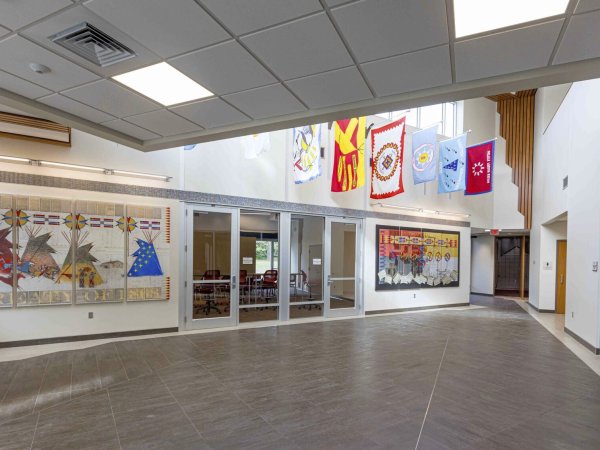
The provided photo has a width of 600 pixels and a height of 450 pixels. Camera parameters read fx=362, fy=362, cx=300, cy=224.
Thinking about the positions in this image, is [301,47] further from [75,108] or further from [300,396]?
[300,396]

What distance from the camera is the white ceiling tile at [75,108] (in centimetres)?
403

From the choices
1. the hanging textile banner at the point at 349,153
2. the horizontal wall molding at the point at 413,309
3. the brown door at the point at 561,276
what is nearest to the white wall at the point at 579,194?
the brown door at the point at 561,276

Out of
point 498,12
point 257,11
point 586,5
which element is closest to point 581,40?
point 586,5

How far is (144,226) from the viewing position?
6.64m

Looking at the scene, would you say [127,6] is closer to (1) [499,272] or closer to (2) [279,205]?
(2) [279,205]

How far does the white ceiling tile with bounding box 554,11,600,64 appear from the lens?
2494 millimetres

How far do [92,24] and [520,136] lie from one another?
14.2 meters

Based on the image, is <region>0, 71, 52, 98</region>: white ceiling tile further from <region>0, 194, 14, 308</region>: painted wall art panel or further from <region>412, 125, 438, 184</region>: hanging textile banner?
<region>412, 125, 438, 184</region>: hanging textile banner

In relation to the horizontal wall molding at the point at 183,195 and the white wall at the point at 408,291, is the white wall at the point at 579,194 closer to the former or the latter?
the white wall at the point at 408,291

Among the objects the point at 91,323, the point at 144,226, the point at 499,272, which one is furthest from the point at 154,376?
the point at 499,272

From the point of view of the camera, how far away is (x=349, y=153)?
25.7 ft

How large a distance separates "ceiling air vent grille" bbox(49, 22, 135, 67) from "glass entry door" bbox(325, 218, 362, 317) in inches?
250

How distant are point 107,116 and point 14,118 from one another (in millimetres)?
2141

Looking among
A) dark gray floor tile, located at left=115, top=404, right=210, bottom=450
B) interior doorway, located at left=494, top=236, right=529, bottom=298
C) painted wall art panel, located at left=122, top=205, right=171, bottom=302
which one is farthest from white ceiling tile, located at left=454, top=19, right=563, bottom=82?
interior doorway, located at left=494, top=236, right=529, bottom=298
